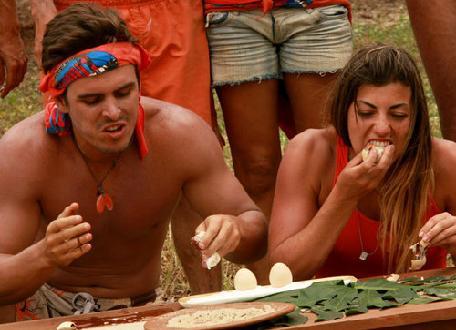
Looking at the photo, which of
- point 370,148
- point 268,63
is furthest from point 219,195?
point 268,63

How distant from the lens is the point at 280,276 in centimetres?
Result: 384

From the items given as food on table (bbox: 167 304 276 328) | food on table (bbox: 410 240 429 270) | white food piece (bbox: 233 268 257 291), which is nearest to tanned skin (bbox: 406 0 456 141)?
food on table (bbox: 410 240 429 270)

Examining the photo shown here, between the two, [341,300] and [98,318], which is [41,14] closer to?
[98,318]

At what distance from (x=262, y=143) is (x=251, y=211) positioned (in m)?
0.73

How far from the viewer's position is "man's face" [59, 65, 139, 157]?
416cm

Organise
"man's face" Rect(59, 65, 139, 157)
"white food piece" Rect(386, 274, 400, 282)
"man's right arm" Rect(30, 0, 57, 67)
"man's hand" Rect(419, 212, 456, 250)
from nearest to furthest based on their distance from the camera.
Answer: "white food piece" Rect(386, 274, 400, 282) → "man's hand" Rect(419, 212, 456, 250) → "man's face" Rect(59, 65, 139, 157) → "man's right arm" Rect(30, 0, 57, 67)

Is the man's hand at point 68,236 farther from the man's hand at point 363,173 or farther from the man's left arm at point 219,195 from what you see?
the man's hand at point 363,173

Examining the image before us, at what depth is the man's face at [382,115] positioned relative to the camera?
4184mm

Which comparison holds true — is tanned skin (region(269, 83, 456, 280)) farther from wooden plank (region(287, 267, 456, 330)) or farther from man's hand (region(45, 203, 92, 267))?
man's hand (region(45, 203, 92, 267))

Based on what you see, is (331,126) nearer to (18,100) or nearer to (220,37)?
(220,37)

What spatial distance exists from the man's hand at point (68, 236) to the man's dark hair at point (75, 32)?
2.39ft

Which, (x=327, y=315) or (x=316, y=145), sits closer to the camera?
(x=327, y=315)

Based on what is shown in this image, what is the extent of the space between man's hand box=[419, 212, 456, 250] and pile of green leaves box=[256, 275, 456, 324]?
18 cm

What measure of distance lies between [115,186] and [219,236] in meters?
0.73
